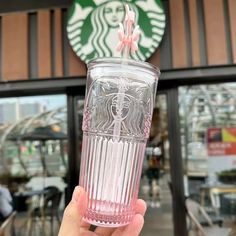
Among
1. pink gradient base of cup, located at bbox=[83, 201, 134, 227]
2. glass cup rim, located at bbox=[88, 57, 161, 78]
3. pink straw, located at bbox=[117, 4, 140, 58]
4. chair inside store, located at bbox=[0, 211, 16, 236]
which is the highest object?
pink straw, located at bbox=[117, 4, 140, 58]

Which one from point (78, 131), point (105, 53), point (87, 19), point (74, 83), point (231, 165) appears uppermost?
point (87, 19)

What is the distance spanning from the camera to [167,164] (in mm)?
3000

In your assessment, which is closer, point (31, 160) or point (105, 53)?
point (105, 53)

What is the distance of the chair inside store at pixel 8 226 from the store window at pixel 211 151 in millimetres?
1656

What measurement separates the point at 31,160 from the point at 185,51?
1.79 meters

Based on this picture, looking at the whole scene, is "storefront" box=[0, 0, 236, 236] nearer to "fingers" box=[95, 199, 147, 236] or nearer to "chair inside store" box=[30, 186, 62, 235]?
"chair inside store" box=[30, 186, 62, 235]

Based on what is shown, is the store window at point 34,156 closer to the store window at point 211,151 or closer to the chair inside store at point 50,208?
the chair inside store at point 50,208

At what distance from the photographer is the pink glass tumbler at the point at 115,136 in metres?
0.74

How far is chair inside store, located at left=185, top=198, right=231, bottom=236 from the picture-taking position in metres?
2.99

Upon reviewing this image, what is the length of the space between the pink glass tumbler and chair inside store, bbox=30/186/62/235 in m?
2.59

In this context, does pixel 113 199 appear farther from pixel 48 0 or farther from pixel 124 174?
pixel 48 0

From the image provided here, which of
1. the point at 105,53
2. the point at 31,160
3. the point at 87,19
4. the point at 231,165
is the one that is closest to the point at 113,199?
the point at 105,53

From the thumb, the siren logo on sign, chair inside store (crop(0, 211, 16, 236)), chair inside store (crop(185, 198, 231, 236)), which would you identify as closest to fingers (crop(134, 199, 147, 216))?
the thumb

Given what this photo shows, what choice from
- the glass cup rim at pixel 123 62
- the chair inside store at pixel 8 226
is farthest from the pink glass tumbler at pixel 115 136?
the chair inside store at pixel 8 226
